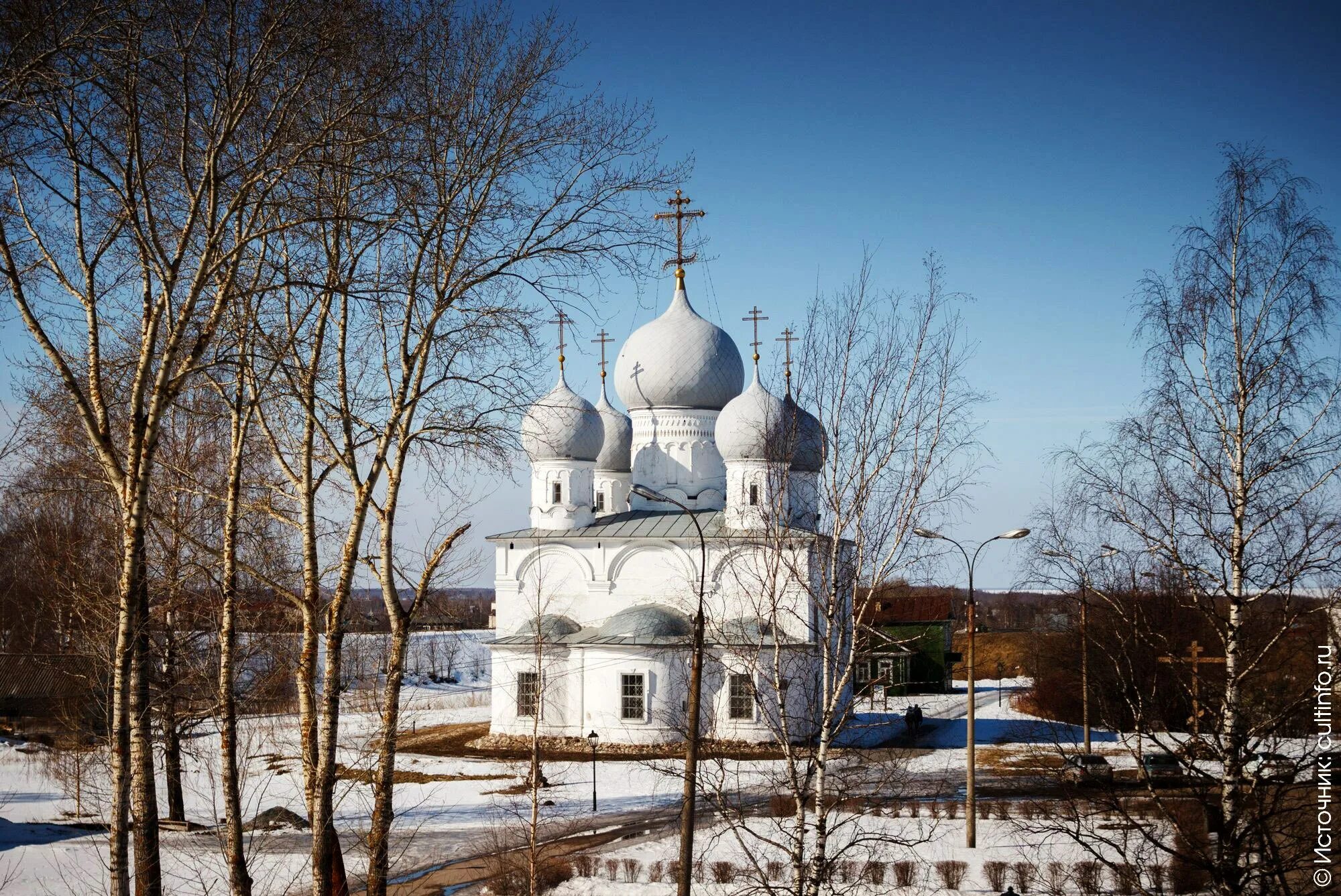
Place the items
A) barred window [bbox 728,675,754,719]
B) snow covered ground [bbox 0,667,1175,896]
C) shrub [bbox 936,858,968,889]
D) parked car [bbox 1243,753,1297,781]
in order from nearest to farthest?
1. parked car [bbox 1243,753,1297,781]
2. snow covered ground [bbox 0,667,1175,896]
3. shrub [bbox 936,858,968,889]
4. barred window [bbox 728,675,754,719]

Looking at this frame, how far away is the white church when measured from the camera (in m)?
30.3

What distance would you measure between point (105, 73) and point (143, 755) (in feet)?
14.6

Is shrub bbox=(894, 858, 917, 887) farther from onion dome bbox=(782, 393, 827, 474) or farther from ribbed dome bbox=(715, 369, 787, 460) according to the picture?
ribbed dome bbox=(715, 369, 787, 460)

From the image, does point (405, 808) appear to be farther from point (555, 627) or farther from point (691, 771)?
point (691, 771)

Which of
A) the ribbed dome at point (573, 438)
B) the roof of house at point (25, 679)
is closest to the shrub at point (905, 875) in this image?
the ribbed dome at point (573, 438)

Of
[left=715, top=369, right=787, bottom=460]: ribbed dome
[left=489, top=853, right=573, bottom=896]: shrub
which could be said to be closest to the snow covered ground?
[left=489, top=853, right=573, bottom=896]: shrub

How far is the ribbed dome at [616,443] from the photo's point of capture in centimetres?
3772

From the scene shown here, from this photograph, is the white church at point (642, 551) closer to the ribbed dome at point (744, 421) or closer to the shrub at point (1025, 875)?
the ribbed dome at point (744, 421)

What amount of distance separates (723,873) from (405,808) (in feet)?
31.7

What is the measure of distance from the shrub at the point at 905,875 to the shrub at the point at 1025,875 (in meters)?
1.35

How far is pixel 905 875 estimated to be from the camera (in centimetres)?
1573

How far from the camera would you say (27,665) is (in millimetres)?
35406

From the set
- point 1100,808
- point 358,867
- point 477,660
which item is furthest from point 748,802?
point 477,660

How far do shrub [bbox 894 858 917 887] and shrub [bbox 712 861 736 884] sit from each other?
2.21 m
